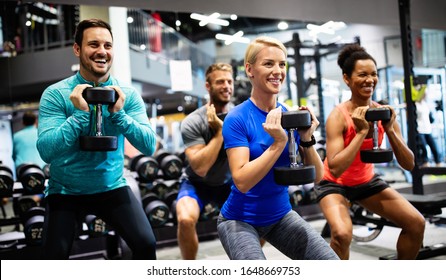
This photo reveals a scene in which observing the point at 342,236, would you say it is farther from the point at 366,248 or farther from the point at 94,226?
the point at 94,226

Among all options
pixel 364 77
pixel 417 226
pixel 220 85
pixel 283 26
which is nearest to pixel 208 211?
pixel 220 85

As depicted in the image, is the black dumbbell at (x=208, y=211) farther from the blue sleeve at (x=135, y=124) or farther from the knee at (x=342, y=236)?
the blue sleeve at (x=135, y=124)

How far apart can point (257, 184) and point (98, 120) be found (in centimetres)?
75

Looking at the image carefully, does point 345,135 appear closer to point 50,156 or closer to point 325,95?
point 50,156

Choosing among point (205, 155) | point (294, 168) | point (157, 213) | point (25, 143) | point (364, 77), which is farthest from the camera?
point (25, 143)

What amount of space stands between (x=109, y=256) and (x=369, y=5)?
10.6 feet

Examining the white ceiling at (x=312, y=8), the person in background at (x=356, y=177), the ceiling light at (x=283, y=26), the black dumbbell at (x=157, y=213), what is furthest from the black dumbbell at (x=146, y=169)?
the ceiling light at (x=283, y=26)

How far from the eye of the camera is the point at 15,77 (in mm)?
6754

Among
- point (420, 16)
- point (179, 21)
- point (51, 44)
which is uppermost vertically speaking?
point (51, 44)

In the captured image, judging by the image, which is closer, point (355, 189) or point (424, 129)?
point (355, 189)

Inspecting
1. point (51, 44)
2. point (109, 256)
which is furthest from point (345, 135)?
point (51, 44)

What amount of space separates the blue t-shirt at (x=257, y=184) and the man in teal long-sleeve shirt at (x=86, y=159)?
0.49 m

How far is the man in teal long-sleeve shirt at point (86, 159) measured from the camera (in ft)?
6.55

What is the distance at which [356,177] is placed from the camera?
273cm
